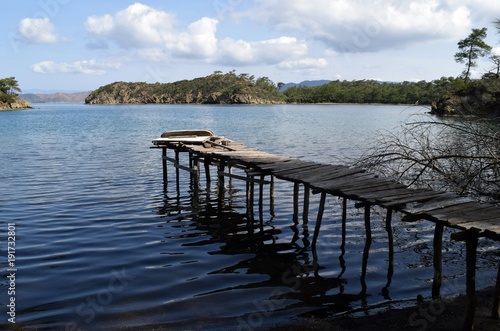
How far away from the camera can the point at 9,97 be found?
134m

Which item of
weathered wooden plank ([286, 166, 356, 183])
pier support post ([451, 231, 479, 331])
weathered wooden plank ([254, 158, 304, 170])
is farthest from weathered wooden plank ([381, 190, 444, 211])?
weathered wooden plank ([254, 158, 304, 170])

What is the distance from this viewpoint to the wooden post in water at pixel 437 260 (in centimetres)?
797

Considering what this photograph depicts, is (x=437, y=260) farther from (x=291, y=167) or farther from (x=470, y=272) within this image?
(x=291, y=167)

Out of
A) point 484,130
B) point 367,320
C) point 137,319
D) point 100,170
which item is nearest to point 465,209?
point 367,320

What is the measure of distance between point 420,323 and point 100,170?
19.5 metres

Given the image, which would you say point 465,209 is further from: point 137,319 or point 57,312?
point 57,312

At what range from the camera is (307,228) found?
42.9 ft

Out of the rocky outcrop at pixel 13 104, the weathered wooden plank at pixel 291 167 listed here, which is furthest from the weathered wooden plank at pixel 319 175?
the rocky outcrop at pixel 13 104

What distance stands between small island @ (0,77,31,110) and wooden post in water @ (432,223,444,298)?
137461 millimetres

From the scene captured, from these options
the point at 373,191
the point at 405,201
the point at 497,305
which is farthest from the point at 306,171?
the point at 497,305

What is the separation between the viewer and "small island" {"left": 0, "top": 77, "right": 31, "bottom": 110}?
12912cm

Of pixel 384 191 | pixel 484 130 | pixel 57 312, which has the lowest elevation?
pixel 57 312

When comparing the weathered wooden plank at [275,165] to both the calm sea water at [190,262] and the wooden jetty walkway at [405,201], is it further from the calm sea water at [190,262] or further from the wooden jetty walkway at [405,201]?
the calm sea water at [190,262]

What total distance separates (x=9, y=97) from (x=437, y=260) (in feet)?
475
